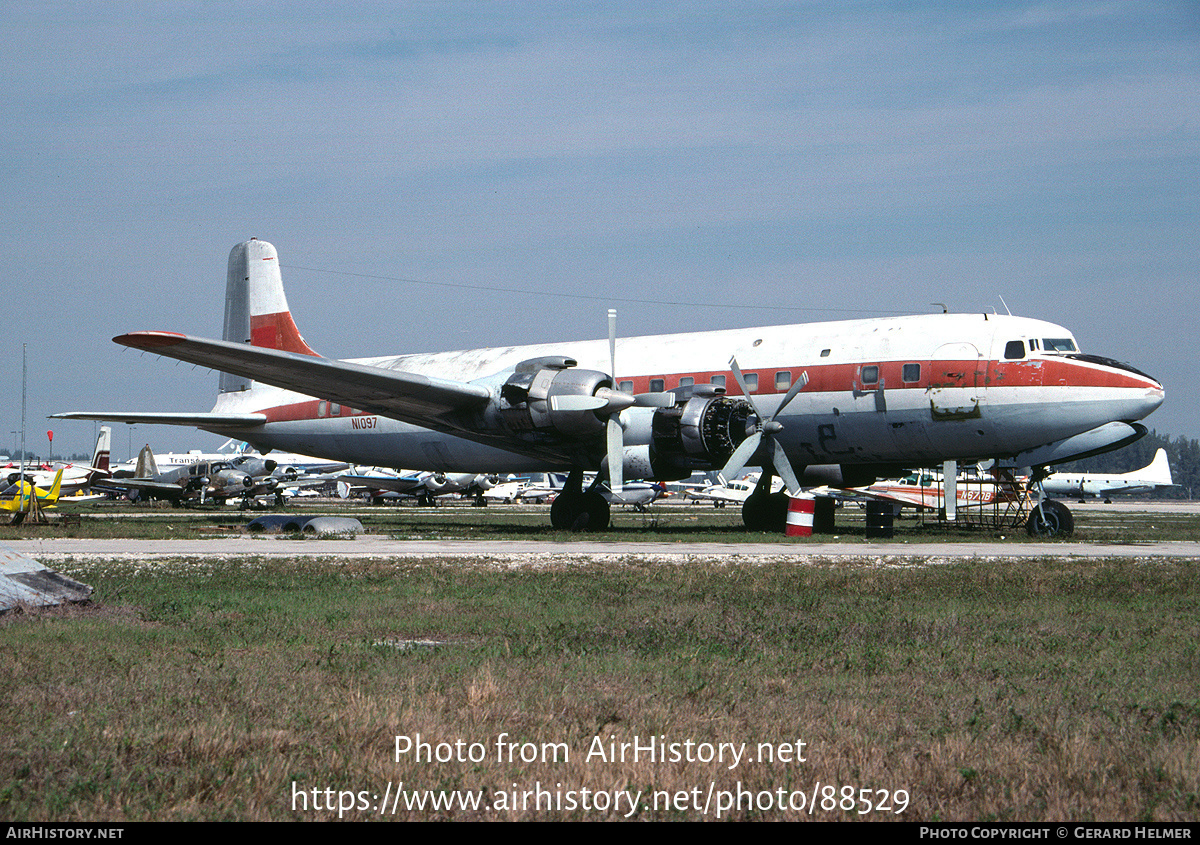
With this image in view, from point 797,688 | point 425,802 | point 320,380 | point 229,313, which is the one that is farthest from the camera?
point 229,313

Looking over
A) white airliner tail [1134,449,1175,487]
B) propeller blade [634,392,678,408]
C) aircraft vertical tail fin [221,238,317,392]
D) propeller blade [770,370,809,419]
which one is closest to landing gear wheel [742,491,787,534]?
propeller blade [770,370,809,419]

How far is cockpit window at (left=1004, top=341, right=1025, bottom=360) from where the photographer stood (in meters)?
24.0

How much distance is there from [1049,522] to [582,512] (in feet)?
38.2

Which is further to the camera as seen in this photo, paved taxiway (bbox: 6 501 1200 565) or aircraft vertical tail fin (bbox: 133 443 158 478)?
aircraft vertical tail fin (bbox: 133 443 158 478)

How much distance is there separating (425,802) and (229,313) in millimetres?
33399

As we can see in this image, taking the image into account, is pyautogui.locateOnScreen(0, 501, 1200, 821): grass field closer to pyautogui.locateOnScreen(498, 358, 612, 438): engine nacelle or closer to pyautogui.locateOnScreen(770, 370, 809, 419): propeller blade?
pyautogui.locateOnScreen(498, 358, 612, 438): engine nacelle

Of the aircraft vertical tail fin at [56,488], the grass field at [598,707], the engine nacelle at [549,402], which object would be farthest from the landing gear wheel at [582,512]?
the aircraft vertical tail fin at [56,488]

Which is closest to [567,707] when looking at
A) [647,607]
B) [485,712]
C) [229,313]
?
[485,712]

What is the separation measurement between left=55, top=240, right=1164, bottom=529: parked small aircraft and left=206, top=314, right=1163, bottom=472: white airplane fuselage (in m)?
0.03

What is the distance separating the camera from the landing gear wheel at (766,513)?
95.4 feet

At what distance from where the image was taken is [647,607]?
38.1 feet

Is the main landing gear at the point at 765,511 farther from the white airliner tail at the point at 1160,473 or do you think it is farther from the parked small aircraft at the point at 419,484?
the white airliner tail at the point at 1160,473

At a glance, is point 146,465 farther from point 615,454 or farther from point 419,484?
point 615,454

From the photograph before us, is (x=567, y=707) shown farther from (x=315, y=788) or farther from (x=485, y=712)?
(x=315, y=788)
